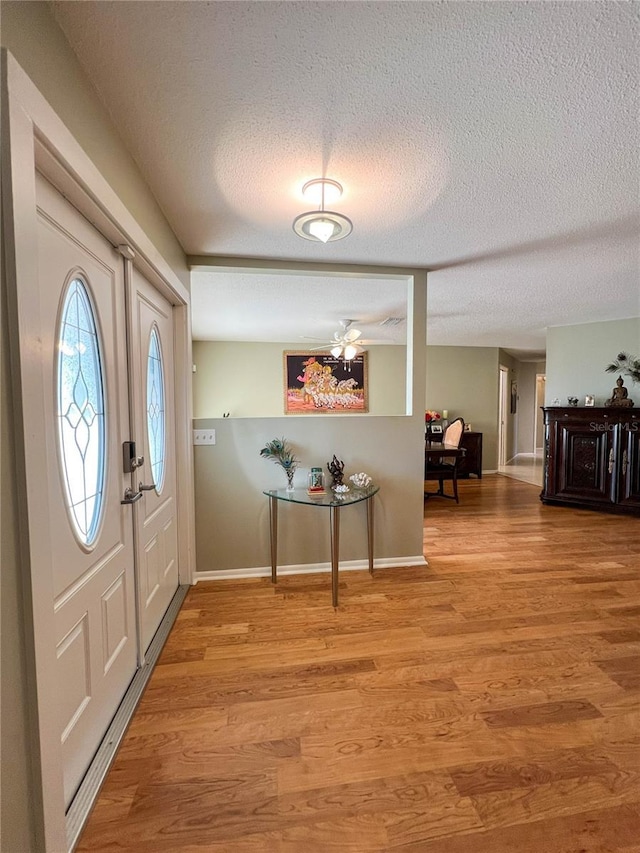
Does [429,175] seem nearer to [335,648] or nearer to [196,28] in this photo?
[196,28]

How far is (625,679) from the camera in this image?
66.9 inches

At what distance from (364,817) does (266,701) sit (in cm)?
59

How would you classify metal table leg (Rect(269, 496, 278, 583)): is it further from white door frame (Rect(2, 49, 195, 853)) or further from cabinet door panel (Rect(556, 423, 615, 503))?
cabinet door panel (Rect(556, 423, 615, 503))

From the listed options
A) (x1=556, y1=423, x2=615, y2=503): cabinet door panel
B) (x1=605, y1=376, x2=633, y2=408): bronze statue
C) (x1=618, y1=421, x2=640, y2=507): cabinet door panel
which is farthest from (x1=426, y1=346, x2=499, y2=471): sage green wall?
(x1=618, y1=421, x2=640, y2=507): cabinet door panel

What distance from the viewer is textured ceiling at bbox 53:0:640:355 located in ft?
3.34

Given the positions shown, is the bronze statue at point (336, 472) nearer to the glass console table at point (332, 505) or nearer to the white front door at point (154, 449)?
the glass console table at point (332, 505)

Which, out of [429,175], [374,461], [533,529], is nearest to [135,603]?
[374,461]

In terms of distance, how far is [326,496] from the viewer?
248 cm

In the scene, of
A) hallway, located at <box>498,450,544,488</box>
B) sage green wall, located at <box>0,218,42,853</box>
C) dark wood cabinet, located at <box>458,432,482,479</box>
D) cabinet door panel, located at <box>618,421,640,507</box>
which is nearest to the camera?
sage green wall, located at <box>0,218,42,853</box>

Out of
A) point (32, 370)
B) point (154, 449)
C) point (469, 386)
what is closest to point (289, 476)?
point (154, 449)

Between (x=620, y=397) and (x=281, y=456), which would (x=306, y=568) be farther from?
(x=620, y=397)

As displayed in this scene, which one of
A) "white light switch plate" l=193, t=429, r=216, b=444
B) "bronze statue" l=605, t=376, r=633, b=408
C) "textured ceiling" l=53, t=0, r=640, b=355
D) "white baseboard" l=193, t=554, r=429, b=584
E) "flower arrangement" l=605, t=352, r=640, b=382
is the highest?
"textured ceiling" l=53, t=0, r=640, b=355

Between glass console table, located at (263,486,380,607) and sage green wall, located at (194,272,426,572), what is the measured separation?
11 centimetres

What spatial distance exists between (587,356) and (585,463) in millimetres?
1511
